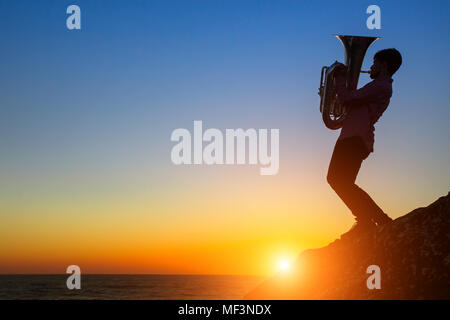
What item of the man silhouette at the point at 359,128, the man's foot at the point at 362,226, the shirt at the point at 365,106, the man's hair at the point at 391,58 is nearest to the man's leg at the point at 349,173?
the man silhouette at the point at 359,128

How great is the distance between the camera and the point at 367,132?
22.1ft

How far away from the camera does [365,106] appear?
6871 mm

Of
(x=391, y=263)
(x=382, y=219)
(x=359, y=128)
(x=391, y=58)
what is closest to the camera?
(x=391, y=263)

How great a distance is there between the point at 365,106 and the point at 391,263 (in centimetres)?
226

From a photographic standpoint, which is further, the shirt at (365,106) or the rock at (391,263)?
the shirt at (365,106)

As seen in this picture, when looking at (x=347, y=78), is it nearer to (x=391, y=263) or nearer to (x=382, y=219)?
(x=382, y=219)

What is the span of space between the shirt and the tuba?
1.29ft

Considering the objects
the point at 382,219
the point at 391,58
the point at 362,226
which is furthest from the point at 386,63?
the point at 362,226

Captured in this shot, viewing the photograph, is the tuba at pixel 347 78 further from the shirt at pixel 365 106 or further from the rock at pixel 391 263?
the rock at pixel 391 263

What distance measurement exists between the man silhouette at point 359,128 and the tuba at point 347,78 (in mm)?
348

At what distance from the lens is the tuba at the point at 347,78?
7345mm

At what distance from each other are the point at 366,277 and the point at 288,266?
233cm
